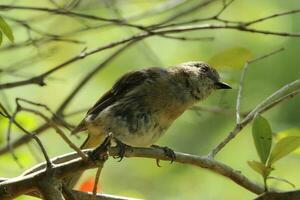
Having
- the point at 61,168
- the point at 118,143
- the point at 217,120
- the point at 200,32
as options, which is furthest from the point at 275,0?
the point at 61,168

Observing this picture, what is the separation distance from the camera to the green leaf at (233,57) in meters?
4.29

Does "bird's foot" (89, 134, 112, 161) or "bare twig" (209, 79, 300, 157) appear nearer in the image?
"bird's foot" (89, 134, 112, 161)

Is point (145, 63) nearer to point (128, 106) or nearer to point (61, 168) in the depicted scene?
point (128, 106)

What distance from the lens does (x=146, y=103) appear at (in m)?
5.06

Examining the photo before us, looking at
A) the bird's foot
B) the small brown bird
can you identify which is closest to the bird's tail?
the small brown bird

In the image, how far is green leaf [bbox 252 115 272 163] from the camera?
341 cm

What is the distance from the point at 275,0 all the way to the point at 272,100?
3.53 m

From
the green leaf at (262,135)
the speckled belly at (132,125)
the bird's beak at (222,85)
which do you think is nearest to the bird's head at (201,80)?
the bird's beak at (222,85)

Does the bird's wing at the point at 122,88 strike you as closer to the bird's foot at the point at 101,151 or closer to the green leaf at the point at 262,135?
the green leaf at the point at 262,135

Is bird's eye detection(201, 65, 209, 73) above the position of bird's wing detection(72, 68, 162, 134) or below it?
below

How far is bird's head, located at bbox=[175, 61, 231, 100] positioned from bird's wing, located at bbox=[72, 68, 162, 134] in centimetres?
23

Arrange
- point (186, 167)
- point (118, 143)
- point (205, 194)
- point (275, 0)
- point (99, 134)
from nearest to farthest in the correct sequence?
point (118, 143) → point (99, 134) → point (205, 194) → point (186, 167) → point (275, 0)

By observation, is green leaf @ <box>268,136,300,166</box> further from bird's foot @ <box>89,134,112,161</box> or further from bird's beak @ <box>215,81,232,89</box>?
bird's beak @ <box>215,81,232,89</box>

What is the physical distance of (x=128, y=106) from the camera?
5.04 meters
